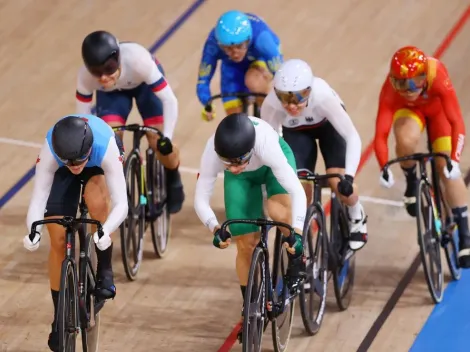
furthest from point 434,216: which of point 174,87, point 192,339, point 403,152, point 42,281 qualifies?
point 174,87

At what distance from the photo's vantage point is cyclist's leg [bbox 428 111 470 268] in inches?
275

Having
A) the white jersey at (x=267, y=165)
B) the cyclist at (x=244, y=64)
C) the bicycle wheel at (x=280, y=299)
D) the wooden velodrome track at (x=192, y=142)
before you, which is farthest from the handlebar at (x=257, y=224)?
the cyclist at (x=244, y=64)

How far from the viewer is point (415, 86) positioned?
6656 millimetres

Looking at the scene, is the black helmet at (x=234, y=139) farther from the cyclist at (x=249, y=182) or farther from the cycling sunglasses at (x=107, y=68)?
the cycling sunglasses at (x=107, y=68)

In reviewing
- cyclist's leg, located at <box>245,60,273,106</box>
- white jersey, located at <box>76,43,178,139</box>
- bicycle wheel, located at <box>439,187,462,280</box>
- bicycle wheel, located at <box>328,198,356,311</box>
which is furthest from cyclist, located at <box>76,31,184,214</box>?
bicycle wheel, located at <box>439,187,462,280</box>

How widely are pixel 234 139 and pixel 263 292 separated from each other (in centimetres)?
82

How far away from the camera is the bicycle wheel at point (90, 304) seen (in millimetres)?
6254

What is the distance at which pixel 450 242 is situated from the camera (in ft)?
24.1

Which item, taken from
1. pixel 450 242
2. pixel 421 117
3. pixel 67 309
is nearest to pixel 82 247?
pixel 67 309

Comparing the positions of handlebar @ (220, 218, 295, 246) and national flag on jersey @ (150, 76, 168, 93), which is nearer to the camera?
handlebar @ (220, 218, 295, 246)

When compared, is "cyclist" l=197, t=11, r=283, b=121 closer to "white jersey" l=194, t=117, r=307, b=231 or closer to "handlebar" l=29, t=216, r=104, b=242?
"white jersey" l=194, t=117, r=307, b=231

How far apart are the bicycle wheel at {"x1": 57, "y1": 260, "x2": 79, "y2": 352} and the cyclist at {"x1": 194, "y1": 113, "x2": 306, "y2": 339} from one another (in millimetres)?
693

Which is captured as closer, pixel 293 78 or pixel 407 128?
pixel 293 78

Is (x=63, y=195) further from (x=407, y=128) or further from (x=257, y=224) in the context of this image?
(x=407, y=128)
